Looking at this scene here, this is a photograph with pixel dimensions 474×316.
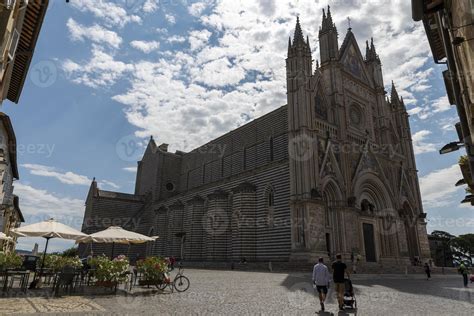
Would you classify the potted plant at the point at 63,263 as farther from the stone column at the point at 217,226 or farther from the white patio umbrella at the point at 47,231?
the stone column at the point at 217,226

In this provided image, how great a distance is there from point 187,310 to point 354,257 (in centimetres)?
2198

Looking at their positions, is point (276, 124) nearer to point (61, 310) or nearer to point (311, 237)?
point (311, 237)

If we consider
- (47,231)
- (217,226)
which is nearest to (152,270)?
(47,231)

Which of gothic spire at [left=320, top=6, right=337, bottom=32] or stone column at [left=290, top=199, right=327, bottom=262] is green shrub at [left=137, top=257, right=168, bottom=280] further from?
gothic spire at [left=320, top=6, right=337, bottom=32]

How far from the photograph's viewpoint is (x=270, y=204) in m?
29.3

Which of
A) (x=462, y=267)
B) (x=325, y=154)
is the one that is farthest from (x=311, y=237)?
(x=462, y=267)

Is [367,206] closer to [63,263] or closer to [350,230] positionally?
[350,230]

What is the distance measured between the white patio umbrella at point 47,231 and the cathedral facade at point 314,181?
16.7 meters

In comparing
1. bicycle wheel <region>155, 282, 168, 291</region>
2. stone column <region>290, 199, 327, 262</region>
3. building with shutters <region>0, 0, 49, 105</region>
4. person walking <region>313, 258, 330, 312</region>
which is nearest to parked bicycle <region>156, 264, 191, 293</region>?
bicycle wheel <region>155, 282, 168, 291</region>

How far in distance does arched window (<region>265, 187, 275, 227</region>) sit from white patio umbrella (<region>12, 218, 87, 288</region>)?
59.0ft

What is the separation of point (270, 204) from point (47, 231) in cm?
2004

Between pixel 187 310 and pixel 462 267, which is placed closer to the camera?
pixel 187 310

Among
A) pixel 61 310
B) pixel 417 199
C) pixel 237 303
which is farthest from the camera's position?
pixel 417 199

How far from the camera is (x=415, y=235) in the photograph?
35.6 metres
